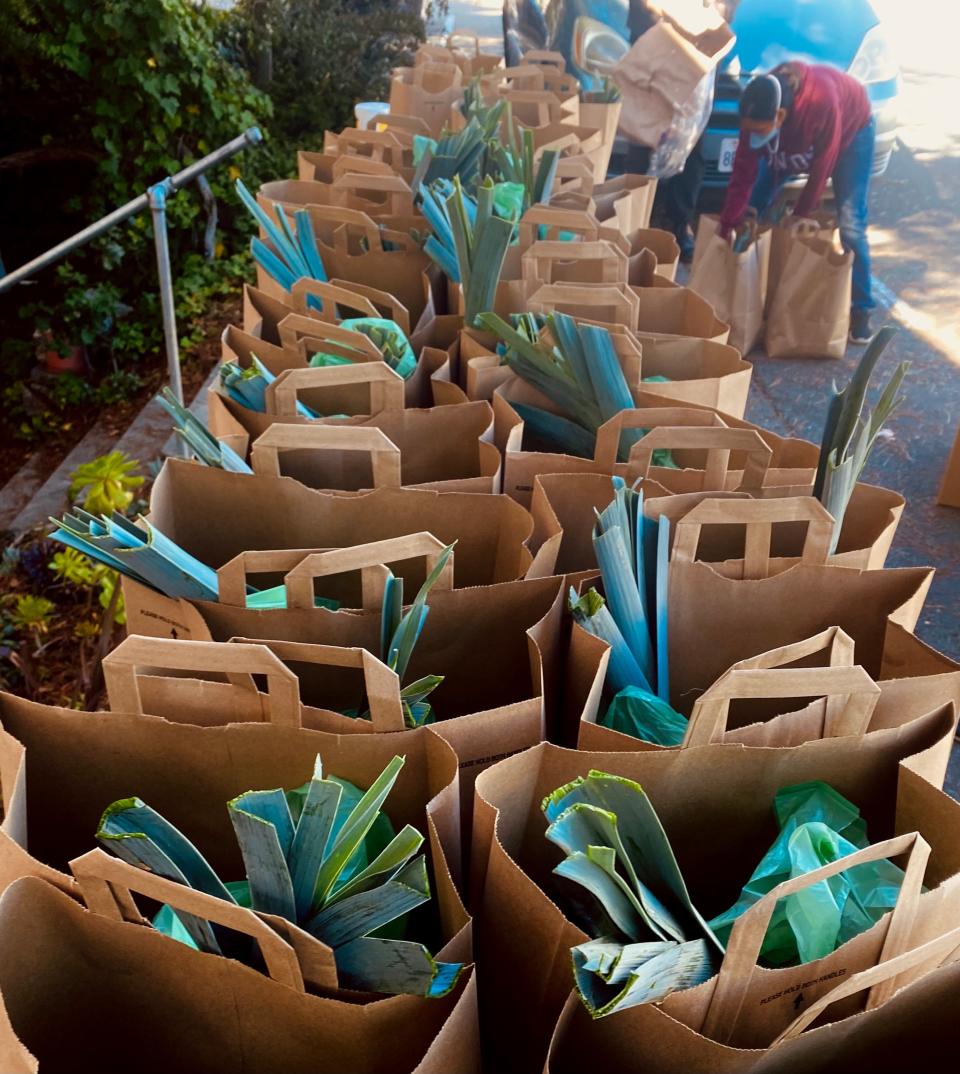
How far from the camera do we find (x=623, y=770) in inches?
29.8

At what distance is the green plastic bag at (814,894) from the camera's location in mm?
682

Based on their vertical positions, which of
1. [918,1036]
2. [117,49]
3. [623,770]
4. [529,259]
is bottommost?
[918,1036]

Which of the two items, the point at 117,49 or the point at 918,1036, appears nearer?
the point at 918,1036

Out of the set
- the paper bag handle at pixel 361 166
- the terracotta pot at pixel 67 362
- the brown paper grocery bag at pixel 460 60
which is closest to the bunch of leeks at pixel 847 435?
the paper bag handle at pixel 361 166

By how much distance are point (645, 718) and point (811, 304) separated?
8.55 ft

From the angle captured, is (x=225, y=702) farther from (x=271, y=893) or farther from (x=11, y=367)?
(x=11, y=367)

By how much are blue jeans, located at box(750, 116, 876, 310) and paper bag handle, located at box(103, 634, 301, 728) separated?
3101 millimetres

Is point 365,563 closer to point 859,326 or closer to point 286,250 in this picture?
point 286,250

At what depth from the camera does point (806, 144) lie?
3312 millimetres

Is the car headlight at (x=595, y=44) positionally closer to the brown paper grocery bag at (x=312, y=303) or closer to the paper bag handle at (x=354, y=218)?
the paper bag handle at (x=354, y=218)

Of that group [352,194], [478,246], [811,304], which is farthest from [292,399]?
[811,304]

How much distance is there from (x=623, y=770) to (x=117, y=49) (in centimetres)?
367

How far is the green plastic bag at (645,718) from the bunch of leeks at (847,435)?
27 cm

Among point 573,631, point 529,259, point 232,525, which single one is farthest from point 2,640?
point 573,631
